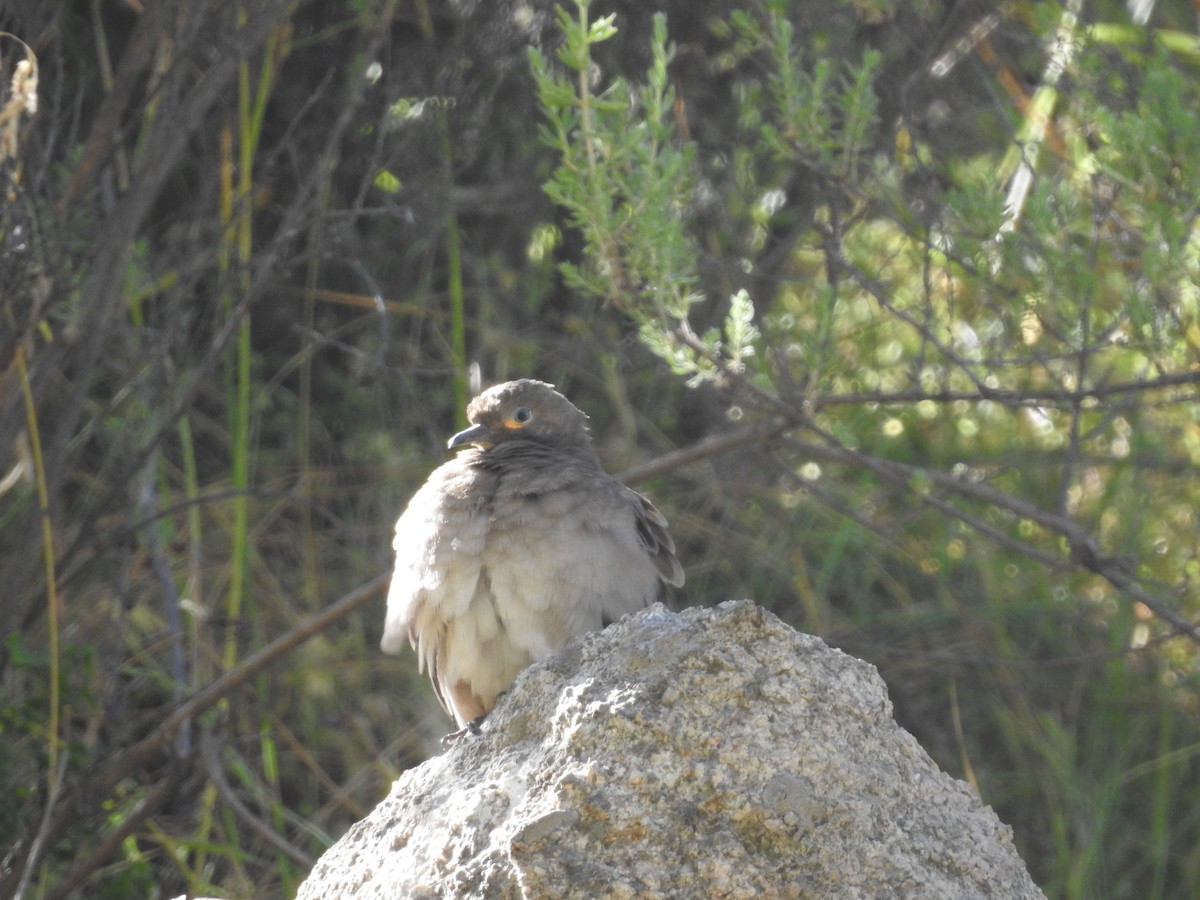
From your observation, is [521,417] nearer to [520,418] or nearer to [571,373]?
[520,418]


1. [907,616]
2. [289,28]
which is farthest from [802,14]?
[907,616]

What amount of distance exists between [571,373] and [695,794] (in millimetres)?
4462

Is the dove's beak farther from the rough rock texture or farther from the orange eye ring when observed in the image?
the rough rock texture

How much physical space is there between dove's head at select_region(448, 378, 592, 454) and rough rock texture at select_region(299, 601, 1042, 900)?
6.01 feet

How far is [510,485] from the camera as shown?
13.5ft

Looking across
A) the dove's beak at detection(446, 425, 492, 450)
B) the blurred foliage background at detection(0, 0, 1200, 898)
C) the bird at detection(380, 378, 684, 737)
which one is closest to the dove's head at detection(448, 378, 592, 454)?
the dove's beak at detection(446, 425, 492, 450)

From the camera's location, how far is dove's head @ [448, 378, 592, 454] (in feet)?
14.8

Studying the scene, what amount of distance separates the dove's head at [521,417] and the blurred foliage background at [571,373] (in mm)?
370

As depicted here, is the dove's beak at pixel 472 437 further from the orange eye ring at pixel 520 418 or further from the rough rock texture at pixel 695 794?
the rough rock texture at pixel 695 794

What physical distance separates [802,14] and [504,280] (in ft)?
5.49

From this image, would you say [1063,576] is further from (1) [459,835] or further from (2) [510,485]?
(1) [459,835]

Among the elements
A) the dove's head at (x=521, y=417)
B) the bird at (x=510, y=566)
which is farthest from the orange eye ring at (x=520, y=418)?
the bird at (x=510, y=566)

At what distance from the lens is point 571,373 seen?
264 inches

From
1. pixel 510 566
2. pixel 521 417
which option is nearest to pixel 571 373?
pixel 521 417
